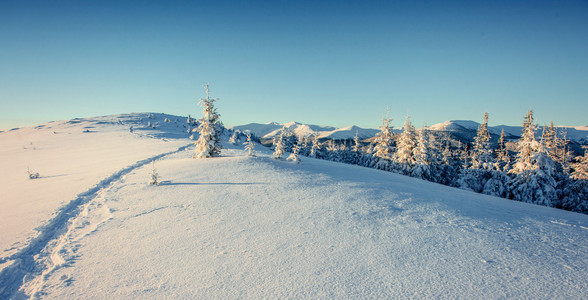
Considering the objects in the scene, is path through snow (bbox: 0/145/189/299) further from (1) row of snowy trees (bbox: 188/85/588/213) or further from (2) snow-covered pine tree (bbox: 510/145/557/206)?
(2) snow-covered pine tree (bbox: 510/145/557/206)

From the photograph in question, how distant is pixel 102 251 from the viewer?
17.3 feet

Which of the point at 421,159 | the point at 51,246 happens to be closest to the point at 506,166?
the point at 421,159

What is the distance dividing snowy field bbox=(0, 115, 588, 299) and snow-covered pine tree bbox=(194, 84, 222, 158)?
10.5 metres

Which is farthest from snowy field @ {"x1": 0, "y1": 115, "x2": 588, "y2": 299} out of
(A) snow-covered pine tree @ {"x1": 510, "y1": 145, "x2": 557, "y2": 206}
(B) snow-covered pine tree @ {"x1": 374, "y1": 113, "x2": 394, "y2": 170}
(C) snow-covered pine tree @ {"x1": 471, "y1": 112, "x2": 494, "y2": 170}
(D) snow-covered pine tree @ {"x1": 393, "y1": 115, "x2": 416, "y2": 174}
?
(C) snow-covered pine tree @ {"x1": 471, "y1": 112, "x2": 494, "y2": 170}

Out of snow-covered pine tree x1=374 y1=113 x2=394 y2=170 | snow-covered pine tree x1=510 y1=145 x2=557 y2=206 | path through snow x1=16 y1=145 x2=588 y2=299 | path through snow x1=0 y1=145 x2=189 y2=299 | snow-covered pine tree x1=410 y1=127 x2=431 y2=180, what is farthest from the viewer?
snow-covered pine tree x1=374 y1=113 x2=394 y2=170

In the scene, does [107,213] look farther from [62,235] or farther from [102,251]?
[102,251]

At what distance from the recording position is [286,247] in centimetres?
521

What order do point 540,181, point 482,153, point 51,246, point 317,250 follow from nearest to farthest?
point 317,250
point 51,246
point 540,181
point 482,153

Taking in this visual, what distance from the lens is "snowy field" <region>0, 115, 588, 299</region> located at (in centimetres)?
392

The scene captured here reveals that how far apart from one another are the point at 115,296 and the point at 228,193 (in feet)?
19.3

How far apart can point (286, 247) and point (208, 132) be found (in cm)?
1703

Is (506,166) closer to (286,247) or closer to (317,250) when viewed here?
(317,250)

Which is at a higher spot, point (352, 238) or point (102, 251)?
point (352, 238)

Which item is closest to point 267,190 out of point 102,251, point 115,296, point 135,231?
point 135,231
